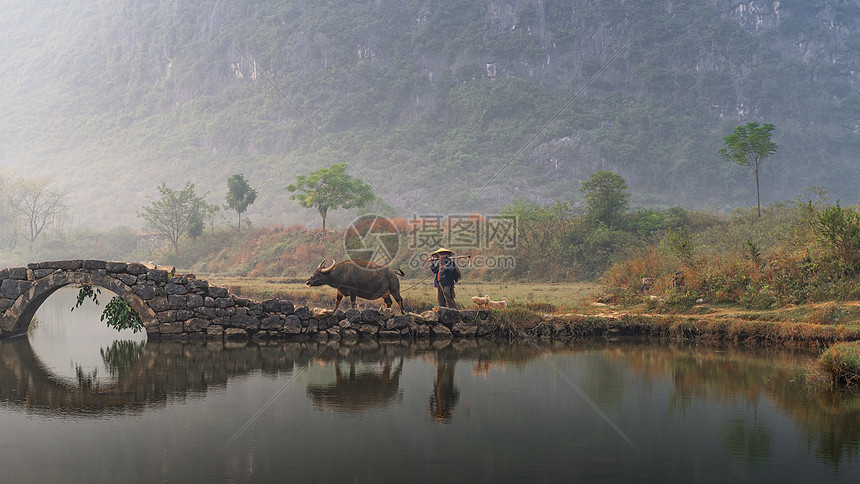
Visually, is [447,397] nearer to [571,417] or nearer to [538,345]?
[571,417]

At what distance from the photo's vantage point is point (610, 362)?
1320cm

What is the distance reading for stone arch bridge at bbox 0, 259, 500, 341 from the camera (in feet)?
49.5

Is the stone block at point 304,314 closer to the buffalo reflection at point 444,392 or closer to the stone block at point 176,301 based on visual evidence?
the stone block at point 176,301

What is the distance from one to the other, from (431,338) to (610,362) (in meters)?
4.44

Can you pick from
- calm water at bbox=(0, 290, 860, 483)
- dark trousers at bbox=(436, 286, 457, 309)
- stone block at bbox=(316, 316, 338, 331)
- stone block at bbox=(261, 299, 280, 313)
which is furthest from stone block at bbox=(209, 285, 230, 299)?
dark trousers at bbox=(436, 286, 457, 309)

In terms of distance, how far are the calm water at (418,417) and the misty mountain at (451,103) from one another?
7352 centimetres

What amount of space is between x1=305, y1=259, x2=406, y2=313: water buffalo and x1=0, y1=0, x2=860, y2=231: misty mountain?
6931 cm

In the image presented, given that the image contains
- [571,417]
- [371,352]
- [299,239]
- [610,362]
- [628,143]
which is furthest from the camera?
[628,143]

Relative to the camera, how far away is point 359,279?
670 inches

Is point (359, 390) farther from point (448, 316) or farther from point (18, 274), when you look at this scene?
point (18, 274)

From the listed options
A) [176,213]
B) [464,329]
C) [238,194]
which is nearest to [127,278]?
[464,329]

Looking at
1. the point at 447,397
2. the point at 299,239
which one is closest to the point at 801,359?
the point at 447,397

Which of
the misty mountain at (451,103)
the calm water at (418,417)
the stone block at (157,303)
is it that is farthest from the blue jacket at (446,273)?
the misty mountain at (451,103)

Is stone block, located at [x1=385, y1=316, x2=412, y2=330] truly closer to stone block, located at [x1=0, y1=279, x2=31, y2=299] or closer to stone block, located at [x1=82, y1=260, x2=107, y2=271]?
stone block, located at [x1=82, y1=260, x2=107, y2=271]
